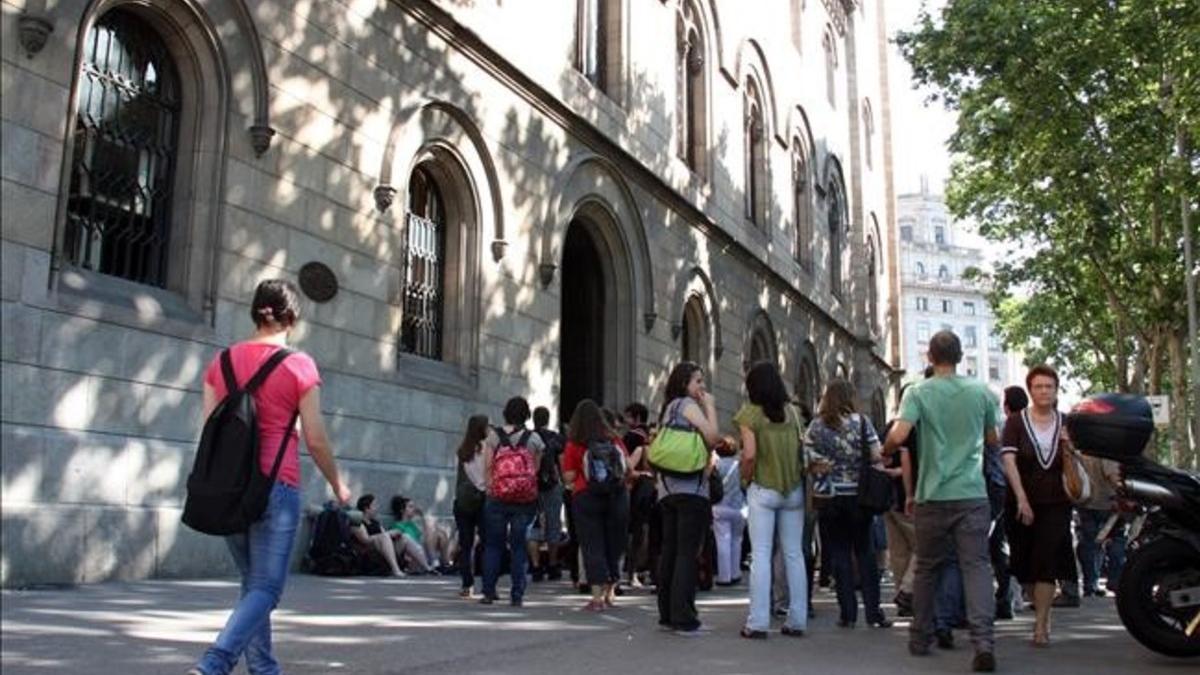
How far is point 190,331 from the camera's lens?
9.52 metres

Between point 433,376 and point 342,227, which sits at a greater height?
point 342,227

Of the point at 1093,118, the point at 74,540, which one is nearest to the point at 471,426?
the point at 74,540

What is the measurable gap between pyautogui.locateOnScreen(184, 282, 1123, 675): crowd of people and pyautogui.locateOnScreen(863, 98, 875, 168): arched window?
30661 millimetres

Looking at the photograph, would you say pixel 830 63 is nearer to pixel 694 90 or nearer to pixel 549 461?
pixel 694 90

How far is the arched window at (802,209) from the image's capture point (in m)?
30.4

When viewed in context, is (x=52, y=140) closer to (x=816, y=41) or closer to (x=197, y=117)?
(x=197, y=117)

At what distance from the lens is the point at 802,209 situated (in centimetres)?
3097

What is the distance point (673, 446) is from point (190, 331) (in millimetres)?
4641

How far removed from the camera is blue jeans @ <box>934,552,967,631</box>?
704 centimetres

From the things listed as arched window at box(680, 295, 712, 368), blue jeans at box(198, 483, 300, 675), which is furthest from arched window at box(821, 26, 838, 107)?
blue jeans at box(198, 483, 300, 675)

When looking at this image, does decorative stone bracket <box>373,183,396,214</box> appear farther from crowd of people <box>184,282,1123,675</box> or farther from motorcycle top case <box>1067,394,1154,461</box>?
motorcycle top case <box>1067,394,1154,461</box>

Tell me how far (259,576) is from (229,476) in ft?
1.40

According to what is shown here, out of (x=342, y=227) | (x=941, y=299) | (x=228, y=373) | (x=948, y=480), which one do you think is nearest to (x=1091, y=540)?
(x=948, y=480)

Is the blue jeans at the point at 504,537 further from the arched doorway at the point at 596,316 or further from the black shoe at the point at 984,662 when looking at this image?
the arched doorway at the point at 596,316
